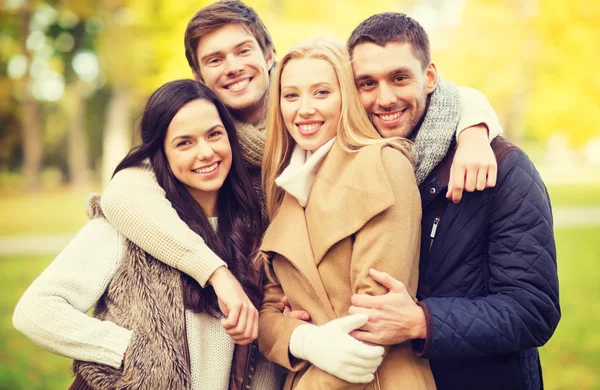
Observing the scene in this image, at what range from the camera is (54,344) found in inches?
104

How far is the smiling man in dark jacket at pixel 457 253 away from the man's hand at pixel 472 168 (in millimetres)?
22

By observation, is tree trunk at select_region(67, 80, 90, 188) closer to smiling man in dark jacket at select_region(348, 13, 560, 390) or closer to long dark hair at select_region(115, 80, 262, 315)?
long dark hair at select_region(115, 80, 262, 315)

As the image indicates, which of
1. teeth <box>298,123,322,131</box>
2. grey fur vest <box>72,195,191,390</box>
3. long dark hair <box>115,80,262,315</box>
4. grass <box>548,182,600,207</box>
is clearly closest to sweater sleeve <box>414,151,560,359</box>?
teeth <box>298,123,322,131</box>

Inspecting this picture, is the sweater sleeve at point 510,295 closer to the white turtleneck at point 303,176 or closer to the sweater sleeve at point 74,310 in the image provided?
the white turtleneck at point 303,176

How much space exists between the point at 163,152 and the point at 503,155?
1.59m

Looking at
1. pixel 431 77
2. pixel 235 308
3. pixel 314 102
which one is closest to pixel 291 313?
pixel 235 308

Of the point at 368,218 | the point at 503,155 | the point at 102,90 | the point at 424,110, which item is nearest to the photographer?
the point at 368,218

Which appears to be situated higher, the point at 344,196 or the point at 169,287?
the point at 344,196

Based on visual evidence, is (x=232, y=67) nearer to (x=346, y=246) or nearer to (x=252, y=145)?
(x=252, y=145)

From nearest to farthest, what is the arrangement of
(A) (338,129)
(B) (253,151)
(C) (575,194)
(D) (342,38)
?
(A) (338,129)
(B) (253,151)
(D) (342,38)
(C) (575,194)

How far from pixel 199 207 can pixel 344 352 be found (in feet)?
3.59

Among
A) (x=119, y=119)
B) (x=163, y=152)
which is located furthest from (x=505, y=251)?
(x=119, y=119)

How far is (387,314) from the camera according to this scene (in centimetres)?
235

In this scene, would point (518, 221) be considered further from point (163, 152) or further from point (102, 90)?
point (102, 90)
